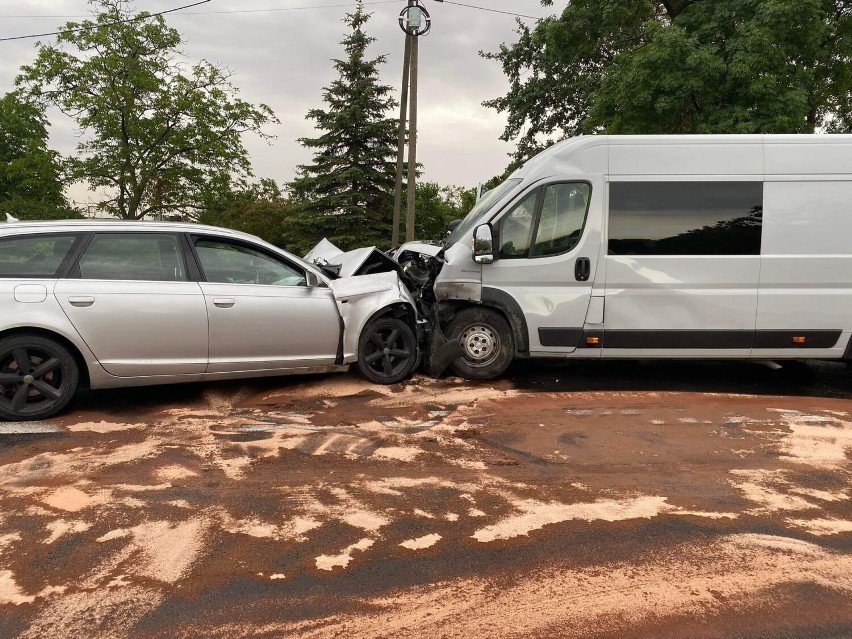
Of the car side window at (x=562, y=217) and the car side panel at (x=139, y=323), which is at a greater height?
the car side window at (x=562, y=217)

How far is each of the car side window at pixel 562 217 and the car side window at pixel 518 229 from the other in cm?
11

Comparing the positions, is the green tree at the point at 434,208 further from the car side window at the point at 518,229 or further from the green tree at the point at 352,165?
the car side window at the point at 518,229

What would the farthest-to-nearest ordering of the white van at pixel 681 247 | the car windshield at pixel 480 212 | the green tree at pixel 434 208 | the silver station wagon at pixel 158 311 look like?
the green tree at pixel 434 208 → the car windshield at pixel 480 212 → the white van at pixel 681 247 → the silver station wagon at pixel 158 311

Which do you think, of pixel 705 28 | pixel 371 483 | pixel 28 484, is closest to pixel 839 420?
pixel 371 483

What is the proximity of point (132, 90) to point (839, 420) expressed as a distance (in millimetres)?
27961

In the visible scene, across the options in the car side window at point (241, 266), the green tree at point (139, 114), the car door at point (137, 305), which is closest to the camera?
the car door at point (137, 305)

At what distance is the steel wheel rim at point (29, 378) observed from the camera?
5.15 metres

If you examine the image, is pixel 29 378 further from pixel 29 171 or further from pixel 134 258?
pixel 29 171

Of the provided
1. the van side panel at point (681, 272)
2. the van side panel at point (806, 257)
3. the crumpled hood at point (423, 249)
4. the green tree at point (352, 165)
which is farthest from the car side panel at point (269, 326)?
the green tree at point (352, 165)

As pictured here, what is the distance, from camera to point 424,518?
359 cm

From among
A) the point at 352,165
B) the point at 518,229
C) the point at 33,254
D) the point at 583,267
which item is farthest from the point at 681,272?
the point at 352,165

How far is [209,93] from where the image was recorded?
2791cm

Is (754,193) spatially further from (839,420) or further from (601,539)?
(601,539)

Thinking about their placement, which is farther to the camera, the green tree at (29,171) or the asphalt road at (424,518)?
the green tree at (29,171)
